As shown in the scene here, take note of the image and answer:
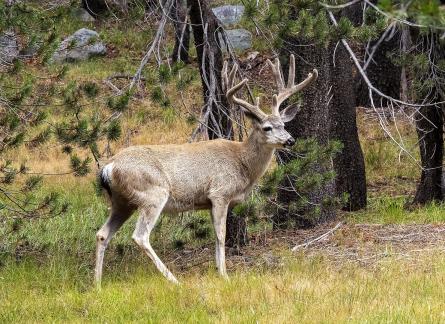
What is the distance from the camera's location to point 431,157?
42.0 ft

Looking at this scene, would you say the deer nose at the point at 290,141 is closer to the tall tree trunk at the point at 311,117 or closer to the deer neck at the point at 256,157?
the deer neck at the point at 256,157

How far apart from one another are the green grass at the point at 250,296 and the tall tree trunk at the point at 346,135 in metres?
5.30

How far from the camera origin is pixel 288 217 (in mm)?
9594

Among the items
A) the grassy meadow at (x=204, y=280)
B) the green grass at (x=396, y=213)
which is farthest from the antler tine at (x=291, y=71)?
the green grass at (x=396, y=213)

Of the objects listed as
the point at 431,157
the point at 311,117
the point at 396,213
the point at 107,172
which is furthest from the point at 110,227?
the point at 431,157

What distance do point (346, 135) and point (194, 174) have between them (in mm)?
5483

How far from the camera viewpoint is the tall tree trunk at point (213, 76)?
29.8ft

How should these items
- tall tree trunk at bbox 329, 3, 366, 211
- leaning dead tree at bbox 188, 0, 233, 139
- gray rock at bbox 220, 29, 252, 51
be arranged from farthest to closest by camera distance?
gray rock at bbox 220, 29, 252, 51 < tall tree trunk at bbox 329, 3, 366, 211 < leaning dead tree at bbox 188, 0, 233, 139

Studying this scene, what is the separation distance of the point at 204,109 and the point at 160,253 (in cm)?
173

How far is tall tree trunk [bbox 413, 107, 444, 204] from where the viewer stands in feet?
41.4

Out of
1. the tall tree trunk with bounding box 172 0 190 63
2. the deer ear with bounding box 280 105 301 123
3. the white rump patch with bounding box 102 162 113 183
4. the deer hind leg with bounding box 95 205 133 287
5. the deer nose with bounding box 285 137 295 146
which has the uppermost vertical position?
the tall tree trunk with bounding box 172 0 190 63

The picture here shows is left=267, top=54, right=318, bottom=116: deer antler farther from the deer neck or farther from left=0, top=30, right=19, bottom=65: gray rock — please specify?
left=0, top=30, right=19, bottom=65: gray rock

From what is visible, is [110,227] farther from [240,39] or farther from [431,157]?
[240,39]

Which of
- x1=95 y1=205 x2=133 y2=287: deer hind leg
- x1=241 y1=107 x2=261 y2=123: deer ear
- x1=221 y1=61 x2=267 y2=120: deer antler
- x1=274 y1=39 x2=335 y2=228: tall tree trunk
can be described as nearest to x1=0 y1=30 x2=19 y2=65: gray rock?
x1=95 y1=205 x2=133 y2=287: deer hind leg
